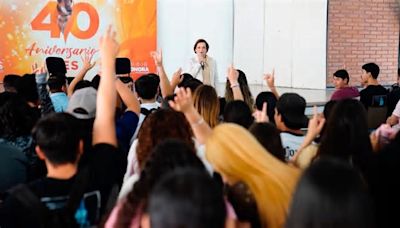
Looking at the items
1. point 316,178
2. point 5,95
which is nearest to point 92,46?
point 5,95

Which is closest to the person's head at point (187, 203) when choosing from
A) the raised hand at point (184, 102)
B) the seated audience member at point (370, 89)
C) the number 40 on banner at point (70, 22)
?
the raised hand at point (184, 102)

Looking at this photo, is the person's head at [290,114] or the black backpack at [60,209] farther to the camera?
the person's head at [290,114]

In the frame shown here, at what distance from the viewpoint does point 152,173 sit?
1818 mm

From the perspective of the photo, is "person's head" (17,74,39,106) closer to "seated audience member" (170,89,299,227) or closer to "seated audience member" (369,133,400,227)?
"seated audience member" (170,89,299,227)

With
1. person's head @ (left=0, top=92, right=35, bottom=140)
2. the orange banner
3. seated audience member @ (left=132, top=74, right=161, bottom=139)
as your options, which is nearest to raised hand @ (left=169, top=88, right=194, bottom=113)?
person's head @ (left=0, top=92, right=35, bottom=140)

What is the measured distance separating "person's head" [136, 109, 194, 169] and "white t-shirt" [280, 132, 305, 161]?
0.90 metres

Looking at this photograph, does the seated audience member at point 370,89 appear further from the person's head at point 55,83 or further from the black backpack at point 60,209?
the black backpack at point 60,209

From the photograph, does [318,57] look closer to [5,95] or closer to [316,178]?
[5,95]

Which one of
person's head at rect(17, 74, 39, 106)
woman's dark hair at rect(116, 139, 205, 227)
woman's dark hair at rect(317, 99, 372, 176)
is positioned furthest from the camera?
person's head at rect(17, 74, 39, 106)

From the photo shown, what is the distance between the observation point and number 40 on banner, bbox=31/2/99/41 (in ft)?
29.8

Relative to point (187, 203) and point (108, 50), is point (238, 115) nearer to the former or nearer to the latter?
point (108, 50)

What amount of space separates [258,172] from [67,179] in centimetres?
71

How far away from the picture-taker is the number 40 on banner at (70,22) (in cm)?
909

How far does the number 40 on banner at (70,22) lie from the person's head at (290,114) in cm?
646
